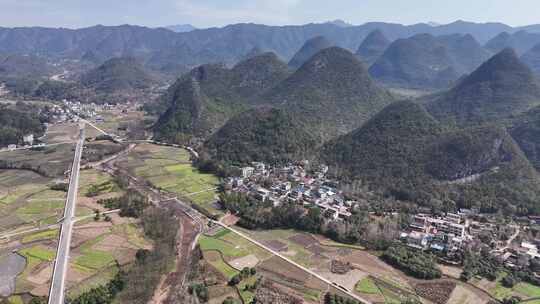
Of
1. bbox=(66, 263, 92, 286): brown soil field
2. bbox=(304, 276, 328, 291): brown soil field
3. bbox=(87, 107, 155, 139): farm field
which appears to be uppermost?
bbox=(87, 107, 155, 139): farm field

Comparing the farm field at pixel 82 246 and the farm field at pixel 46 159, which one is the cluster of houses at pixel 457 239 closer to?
the farm field at pixel 82 246

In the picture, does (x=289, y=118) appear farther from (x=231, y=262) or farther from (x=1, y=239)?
(x=1, y=239)

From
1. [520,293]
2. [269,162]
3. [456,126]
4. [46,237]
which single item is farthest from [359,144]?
[46,237]

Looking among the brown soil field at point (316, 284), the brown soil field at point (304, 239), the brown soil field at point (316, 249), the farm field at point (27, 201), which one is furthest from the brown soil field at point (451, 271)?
the farm field at point (27, 201)

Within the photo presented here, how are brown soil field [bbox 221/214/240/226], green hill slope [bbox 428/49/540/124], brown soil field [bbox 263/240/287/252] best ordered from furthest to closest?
green hill slope [bbox 428/49/540/124] < brown soil field [bbox 221/214/240/226] < brown soil field [bbox 263/240/287/252]

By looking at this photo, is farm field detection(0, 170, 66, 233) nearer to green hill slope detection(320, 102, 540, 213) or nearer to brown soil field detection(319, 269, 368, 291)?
brown soil field detection(319, 269, 368, 291)

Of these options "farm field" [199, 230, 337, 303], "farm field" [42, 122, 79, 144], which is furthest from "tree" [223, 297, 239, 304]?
"farm field" [42, 122, 79, 144]

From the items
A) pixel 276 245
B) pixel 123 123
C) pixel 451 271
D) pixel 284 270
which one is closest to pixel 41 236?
pixel 276 245
